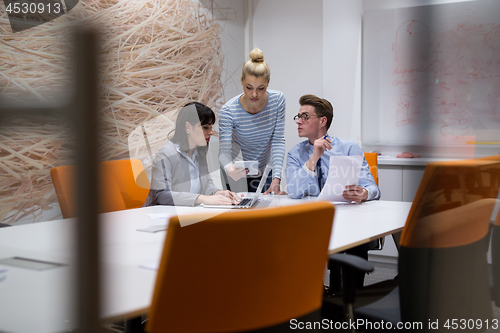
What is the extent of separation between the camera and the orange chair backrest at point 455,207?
483 mm

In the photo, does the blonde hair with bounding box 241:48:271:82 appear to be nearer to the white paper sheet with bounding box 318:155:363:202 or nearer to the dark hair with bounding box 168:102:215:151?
the white paper sheet with bounding box 318:155:363:202

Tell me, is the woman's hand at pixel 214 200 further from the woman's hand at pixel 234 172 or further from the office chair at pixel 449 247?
the office chair at pixel 449 247

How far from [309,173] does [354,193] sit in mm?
221

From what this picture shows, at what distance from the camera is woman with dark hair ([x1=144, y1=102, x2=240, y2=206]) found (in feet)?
2.04

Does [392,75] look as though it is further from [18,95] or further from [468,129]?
[18,95]

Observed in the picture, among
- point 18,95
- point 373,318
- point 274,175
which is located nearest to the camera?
point 18,95

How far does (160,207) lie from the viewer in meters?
1.46

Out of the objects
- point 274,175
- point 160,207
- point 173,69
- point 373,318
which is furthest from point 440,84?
point 274,175

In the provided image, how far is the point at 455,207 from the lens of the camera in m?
0.60

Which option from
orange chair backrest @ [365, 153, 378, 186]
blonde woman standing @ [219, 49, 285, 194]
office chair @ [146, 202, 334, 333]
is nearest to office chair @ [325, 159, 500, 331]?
office chair @ [146, 202, 334, 333]

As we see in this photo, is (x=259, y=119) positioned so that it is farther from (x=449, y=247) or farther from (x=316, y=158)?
(x=449, y=247)

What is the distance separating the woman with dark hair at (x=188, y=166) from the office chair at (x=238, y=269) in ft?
0.57

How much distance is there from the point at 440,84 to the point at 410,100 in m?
0.03

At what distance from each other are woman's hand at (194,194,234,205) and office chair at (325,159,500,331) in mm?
512
